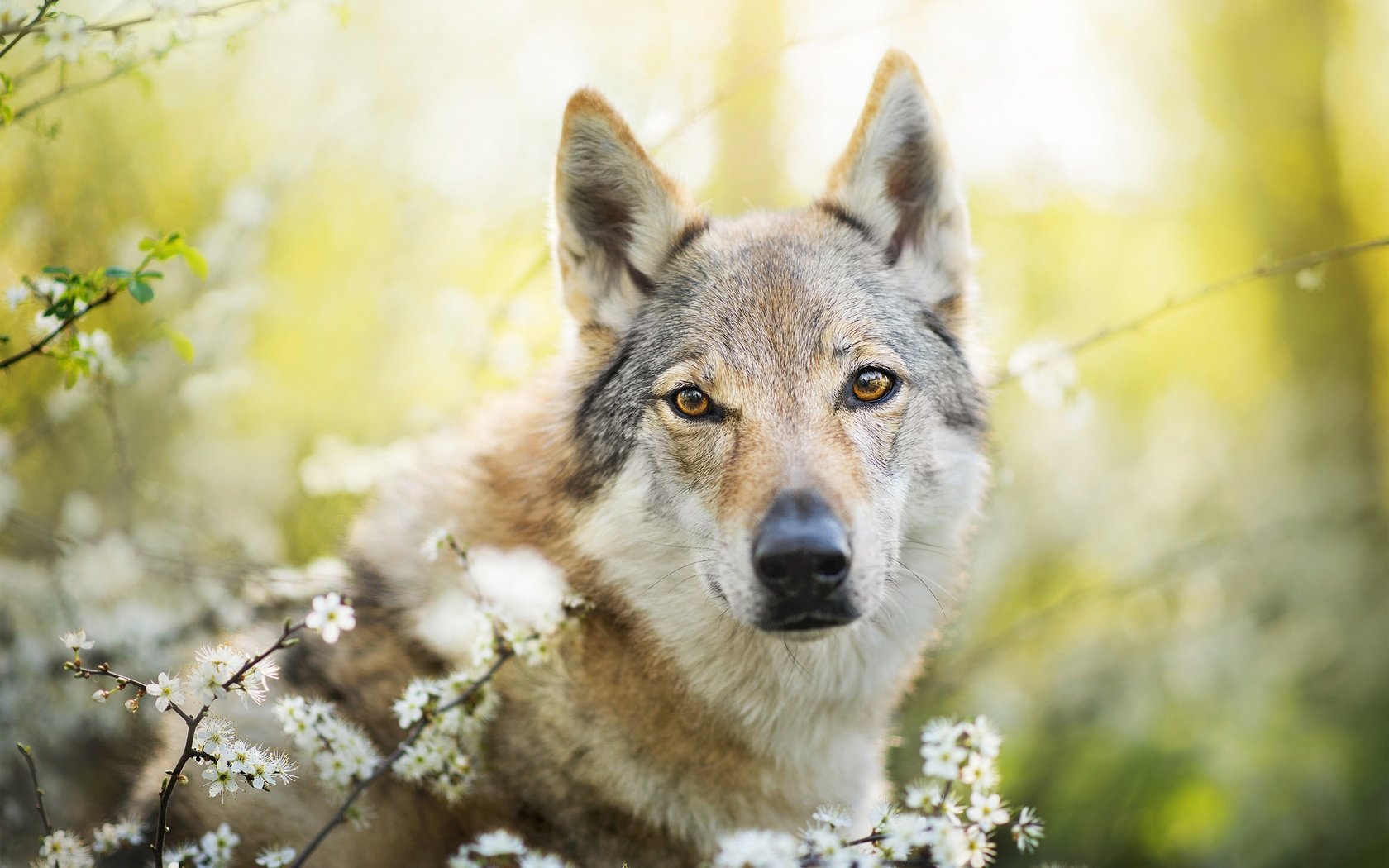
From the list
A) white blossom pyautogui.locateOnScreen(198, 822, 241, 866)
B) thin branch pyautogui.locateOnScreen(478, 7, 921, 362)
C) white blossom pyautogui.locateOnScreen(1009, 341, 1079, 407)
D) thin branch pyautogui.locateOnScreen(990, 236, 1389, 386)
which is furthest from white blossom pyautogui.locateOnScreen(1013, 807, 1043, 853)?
thin branch pyautogui.locateOnScreen(478, 7, 921, 362)

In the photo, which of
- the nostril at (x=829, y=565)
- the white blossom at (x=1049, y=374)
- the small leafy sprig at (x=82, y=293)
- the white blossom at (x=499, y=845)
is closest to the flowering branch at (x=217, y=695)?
the white blossom at (x=499, y=845)

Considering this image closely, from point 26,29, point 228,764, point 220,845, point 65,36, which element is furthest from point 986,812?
point 26,29

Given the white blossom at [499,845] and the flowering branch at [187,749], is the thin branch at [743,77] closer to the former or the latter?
the flowering branch at [187,749]

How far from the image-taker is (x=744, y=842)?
77.2 inches

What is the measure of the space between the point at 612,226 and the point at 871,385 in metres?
1.20

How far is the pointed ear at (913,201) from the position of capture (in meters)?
3.48

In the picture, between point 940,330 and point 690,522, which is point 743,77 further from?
point 690,522

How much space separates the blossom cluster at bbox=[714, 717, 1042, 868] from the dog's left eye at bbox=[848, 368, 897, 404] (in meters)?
1.15

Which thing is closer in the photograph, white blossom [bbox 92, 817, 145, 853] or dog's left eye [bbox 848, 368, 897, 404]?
white blossom [bbox 92, 817, 145, 853]

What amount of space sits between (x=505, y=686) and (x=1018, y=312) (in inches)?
243

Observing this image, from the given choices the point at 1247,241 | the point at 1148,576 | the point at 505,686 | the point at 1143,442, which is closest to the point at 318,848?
the point at 505,686

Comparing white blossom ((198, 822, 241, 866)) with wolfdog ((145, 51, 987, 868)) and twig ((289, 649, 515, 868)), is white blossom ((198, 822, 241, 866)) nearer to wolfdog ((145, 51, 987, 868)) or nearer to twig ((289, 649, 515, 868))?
twig ((289, 649, 515, 868))

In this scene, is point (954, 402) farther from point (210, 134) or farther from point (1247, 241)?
point (1247, 241)

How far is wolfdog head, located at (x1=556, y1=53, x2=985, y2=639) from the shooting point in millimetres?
2688
